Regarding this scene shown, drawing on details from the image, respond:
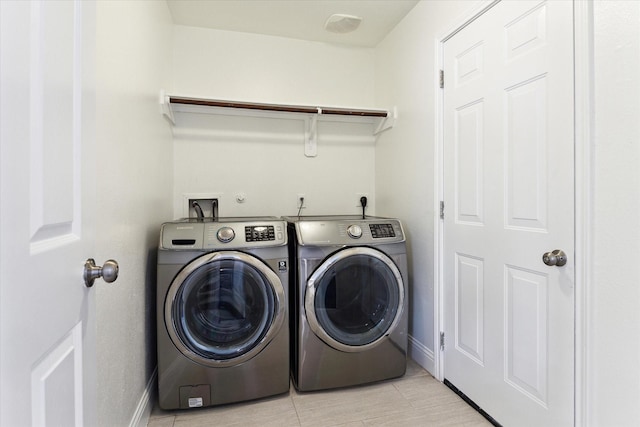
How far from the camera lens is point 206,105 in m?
2.21

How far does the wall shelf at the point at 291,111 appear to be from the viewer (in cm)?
215

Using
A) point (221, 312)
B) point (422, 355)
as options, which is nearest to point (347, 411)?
point (422, 355)

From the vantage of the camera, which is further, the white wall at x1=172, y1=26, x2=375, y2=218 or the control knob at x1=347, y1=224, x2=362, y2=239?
the white wall at x1=172, y1=26, x2=375, y2=218

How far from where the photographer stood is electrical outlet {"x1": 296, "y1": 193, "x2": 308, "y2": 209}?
267 cm

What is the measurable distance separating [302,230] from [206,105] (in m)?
1.12

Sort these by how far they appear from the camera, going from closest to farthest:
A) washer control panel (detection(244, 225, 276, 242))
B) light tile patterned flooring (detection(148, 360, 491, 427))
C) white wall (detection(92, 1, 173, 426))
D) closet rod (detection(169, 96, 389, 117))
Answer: white wall (detection(92, 1, 173, 426)), light tile patterned flooring (detection(148, 360, 491, 427)), washer control panel (detection(244, 225, 276, 242)), closet rod (detection(169, 96, 389, 117))

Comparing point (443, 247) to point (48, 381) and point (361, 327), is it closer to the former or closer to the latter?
point (361, 327)

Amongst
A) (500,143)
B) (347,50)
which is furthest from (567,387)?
(347,50)

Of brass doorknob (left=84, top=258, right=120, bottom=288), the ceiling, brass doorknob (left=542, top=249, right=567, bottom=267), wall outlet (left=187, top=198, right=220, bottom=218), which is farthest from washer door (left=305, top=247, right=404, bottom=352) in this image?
the ceiling

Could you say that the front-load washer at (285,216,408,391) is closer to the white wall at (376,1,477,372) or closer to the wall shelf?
the white wall at (376,1,477,372)

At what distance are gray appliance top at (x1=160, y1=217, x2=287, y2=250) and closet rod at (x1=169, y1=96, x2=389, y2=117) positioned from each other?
87cm

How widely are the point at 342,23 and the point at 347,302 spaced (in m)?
1.93

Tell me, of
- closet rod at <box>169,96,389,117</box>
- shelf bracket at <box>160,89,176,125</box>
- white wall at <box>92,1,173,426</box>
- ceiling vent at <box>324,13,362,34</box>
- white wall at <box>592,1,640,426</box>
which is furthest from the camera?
ceiling vent at <box>324,13,362,34</box>

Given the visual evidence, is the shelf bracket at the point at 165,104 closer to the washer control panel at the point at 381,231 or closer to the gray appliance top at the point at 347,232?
the gray appliance top at the point at 347,232
